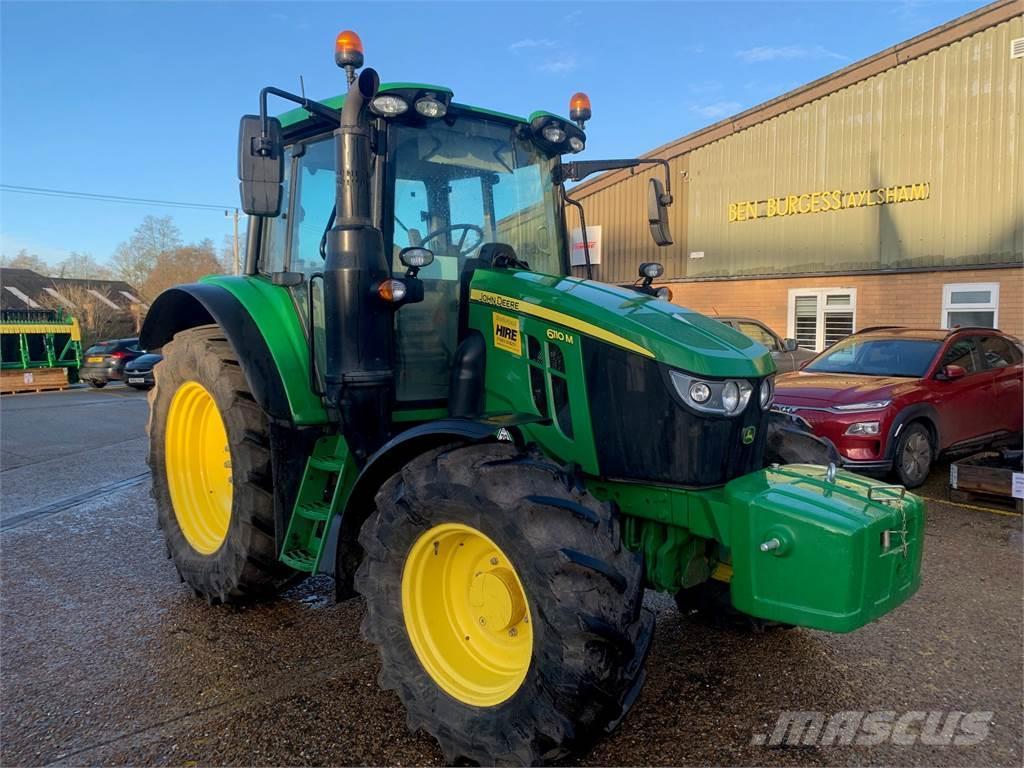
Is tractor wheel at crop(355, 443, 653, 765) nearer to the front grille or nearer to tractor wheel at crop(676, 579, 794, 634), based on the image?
the front grille

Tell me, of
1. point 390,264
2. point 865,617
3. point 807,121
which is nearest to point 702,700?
point 865,617

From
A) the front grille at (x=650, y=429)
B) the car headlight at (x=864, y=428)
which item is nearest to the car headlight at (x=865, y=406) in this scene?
the car headlight at (x=864, y=428)

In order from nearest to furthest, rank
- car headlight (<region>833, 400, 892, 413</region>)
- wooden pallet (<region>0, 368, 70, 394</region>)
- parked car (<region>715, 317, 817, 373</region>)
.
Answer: car headlight (<region>833, 400, 892, 413</region>), parked car (<region>715, 317, 817, 373</region>), wooden pallet (<region>0, 368, 70, 394</region>)

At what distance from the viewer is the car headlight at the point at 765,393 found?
3236 millimetres

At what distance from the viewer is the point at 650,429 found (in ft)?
9.75

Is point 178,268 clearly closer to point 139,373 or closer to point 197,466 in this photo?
point 139,373

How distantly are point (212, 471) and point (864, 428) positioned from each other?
18.3ft

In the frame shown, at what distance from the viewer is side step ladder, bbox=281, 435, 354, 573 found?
3619 millimetres

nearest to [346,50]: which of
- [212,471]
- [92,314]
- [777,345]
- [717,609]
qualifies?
[212,471]

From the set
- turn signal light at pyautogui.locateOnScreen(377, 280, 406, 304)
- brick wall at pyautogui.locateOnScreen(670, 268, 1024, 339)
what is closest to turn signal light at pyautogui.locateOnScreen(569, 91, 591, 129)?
turn signal light at pyautogui.locateOnScreen(377, 280, 406, 304)

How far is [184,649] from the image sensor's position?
3.78 meters

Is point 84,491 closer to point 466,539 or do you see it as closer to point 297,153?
point 297,153

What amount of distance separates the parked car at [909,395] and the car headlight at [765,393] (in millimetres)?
4239

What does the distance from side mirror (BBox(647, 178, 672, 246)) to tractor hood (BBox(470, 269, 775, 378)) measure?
2.41ft
